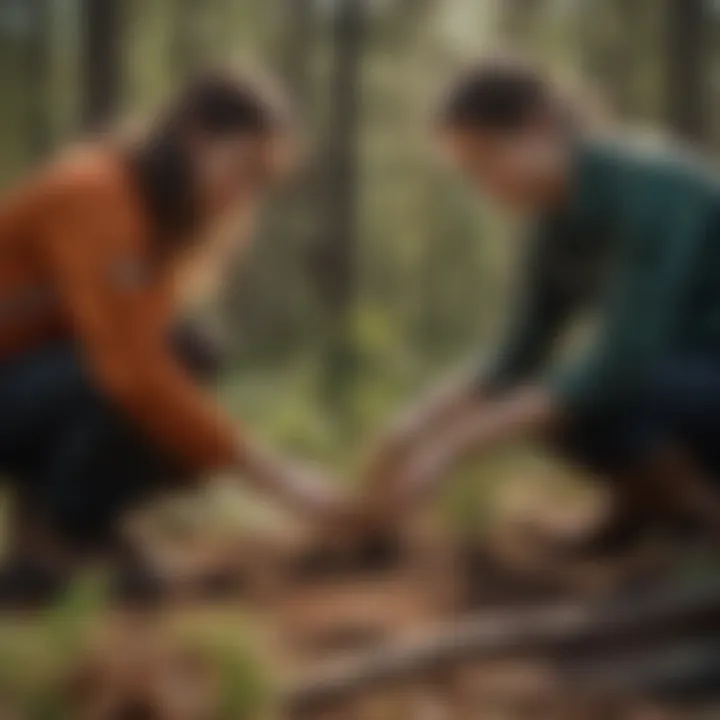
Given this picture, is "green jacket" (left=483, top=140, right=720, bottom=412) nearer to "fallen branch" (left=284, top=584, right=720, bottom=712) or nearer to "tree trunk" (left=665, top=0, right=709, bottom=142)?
"tree trunk" (left=665, top=0, right=709, bottom=142)

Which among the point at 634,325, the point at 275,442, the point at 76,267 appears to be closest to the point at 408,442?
the point at 275,442

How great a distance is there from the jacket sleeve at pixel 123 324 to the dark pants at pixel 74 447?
0.05 ft

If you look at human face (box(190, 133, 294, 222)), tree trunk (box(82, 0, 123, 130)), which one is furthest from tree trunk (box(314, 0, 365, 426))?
tree trunk (box(82, 0, 123, 130))

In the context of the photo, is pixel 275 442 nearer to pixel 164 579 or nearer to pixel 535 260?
pixel 164 579

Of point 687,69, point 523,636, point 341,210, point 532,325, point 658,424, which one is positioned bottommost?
point 523,636

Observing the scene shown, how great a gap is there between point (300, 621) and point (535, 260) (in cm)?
41

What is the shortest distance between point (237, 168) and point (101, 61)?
0.54 ft

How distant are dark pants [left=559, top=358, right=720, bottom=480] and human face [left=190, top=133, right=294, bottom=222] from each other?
1.20ft

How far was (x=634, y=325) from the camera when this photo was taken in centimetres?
178

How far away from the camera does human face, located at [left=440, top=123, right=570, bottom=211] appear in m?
1.77

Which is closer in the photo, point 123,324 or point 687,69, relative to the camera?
point 123,324

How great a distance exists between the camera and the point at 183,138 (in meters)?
1.73

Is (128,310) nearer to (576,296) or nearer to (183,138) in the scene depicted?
(183,138)

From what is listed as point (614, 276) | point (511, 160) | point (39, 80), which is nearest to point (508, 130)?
point (511, 160)
